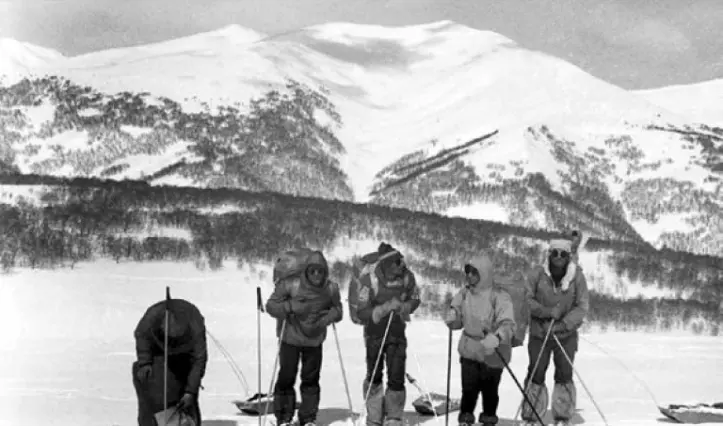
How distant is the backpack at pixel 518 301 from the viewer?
7158 millimetres

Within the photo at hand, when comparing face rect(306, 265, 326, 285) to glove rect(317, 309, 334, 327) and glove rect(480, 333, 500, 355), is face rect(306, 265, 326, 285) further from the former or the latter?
glove rect(480, 333, 500, 355)

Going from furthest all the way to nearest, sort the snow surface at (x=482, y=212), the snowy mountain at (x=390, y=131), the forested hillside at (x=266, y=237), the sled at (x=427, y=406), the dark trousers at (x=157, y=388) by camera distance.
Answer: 1. the snowy mountain at (x=390, y=131)
2. the snow surface at (x=482, y=212)
3. the forested hillside at (x=266, y=237)
4. the sled at (x=427, y=406)
5. the dark trousers at (x=157, y=388)

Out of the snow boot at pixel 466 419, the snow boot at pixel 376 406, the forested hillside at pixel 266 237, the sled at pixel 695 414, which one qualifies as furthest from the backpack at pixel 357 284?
the forested hillside at pixel 266 237

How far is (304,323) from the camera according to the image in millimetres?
→ 7230

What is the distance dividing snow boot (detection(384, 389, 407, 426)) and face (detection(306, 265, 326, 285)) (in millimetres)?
1071

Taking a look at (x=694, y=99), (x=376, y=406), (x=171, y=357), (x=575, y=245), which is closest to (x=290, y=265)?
(x=376, y=406)

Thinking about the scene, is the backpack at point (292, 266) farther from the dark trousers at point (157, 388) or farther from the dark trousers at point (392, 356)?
the dark trousers at point (157, 388)

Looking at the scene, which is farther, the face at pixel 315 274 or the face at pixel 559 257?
the face at pixel 559 257

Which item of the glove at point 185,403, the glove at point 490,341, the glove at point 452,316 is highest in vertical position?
the glove at point 452,316

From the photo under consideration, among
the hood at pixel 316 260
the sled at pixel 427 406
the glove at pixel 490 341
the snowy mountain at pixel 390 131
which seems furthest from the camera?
the snowy mountain at pixel 390 131

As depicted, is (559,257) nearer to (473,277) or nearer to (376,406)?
(473,277)

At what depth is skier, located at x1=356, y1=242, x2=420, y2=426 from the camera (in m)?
7.46

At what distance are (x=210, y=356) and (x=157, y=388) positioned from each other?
743 cm

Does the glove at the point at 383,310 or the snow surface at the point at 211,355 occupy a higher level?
the glove at the point at 383,310
